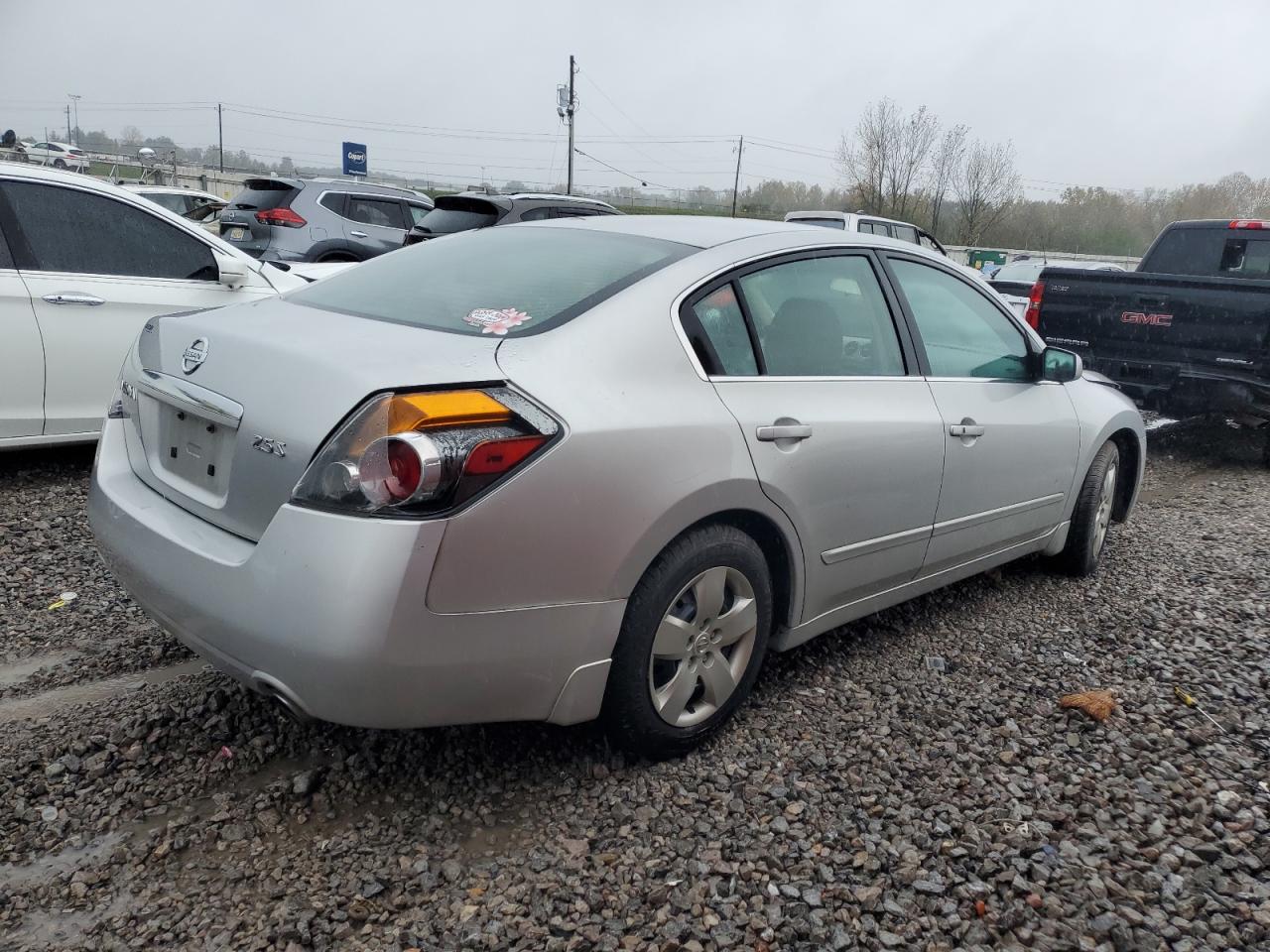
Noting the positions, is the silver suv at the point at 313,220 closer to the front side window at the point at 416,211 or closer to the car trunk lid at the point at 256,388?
the front side window at the point at 416,211

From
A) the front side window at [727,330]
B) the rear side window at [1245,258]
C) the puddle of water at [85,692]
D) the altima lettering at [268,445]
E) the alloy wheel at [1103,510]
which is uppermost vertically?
the rear side window at [1245,258]

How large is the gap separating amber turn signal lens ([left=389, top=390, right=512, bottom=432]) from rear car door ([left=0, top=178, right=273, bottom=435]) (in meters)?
3.70

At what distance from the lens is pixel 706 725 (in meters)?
2.91

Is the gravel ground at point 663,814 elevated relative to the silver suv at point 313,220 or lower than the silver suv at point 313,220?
lower

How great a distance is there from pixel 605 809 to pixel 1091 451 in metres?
2.97

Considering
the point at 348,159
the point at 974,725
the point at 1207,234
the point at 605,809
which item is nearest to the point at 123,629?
the point at 605,809

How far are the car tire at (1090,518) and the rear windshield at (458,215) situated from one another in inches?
317

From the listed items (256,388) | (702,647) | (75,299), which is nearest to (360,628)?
(256,388)

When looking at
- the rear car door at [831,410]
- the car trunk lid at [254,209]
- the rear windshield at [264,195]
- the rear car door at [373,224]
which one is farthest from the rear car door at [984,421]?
the rear windshield at [264,195]

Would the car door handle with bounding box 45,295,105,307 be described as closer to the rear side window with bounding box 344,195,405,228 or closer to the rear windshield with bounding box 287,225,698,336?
the rear windshield with bounding box 287,225,698,336

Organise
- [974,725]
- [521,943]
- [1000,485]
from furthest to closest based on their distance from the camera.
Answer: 1. [1000,485]
2. [974,725]
3. [521,943]

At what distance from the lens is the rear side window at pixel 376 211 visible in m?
13.7

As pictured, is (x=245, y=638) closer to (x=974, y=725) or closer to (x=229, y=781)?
(x=229, y=781)

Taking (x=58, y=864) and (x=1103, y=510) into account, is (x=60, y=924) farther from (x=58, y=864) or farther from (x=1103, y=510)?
(x=1103, y=510)
